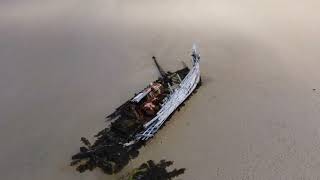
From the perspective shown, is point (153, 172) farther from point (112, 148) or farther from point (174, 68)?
point (174, 68)

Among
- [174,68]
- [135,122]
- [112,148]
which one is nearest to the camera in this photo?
[112,148]

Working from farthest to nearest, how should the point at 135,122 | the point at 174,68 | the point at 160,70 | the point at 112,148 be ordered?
the point at 174,68 → the point at 160,70 → the point at 135,122 → the point at 112,148

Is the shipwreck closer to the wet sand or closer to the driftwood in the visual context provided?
the driftwood

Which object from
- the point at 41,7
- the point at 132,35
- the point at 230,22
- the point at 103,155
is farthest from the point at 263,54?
the point at 41,7

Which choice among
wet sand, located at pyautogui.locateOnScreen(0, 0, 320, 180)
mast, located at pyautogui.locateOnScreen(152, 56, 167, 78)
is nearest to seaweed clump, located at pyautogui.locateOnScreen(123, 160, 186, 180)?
wet sand, located at pyautogui.locateOnScreen(0, 0, 320, 180)

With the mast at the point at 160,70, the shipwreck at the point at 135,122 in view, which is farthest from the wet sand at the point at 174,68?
the shipwreck at the point at 135,122

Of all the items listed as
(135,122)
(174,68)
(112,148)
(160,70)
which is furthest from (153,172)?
(174,68)

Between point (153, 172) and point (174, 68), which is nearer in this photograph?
point (153, 172)
